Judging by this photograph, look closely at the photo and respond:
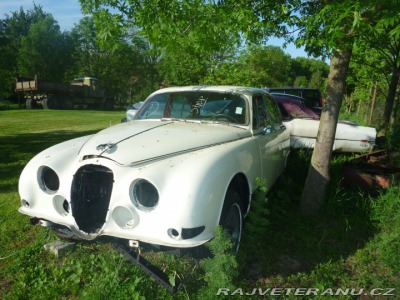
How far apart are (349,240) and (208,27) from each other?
2.79 metres

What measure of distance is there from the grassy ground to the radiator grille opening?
499 millimetres

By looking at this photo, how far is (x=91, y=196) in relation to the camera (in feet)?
8.95

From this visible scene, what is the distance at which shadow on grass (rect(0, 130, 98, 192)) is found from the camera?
564 centimetres

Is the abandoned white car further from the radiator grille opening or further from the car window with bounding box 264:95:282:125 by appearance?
the car window with bounding box 264:95:282:125

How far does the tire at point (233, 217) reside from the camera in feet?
9.00

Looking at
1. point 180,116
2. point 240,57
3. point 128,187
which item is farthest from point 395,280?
point 240,57

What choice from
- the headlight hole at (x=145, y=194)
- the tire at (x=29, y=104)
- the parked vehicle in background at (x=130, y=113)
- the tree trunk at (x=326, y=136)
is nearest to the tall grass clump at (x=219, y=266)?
the headlight hole at (x=145, y=194)

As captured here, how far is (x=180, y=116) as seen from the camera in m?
4.02

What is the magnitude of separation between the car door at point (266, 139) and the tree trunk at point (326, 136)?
0.50 meters

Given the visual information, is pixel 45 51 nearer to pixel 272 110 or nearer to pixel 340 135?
pixel 340 135

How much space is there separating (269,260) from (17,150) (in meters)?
7.23

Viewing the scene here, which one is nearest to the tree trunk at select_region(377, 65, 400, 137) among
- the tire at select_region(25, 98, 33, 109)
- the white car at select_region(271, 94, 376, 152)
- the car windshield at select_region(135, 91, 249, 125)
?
the white car at select_region(271, 94, 376, 152)

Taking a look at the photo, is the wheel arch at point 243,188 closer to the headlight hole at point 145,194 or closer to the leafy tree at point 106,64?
the headlight hole at point 145,194

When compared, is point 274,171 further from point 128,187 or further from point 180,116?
point 128,187
